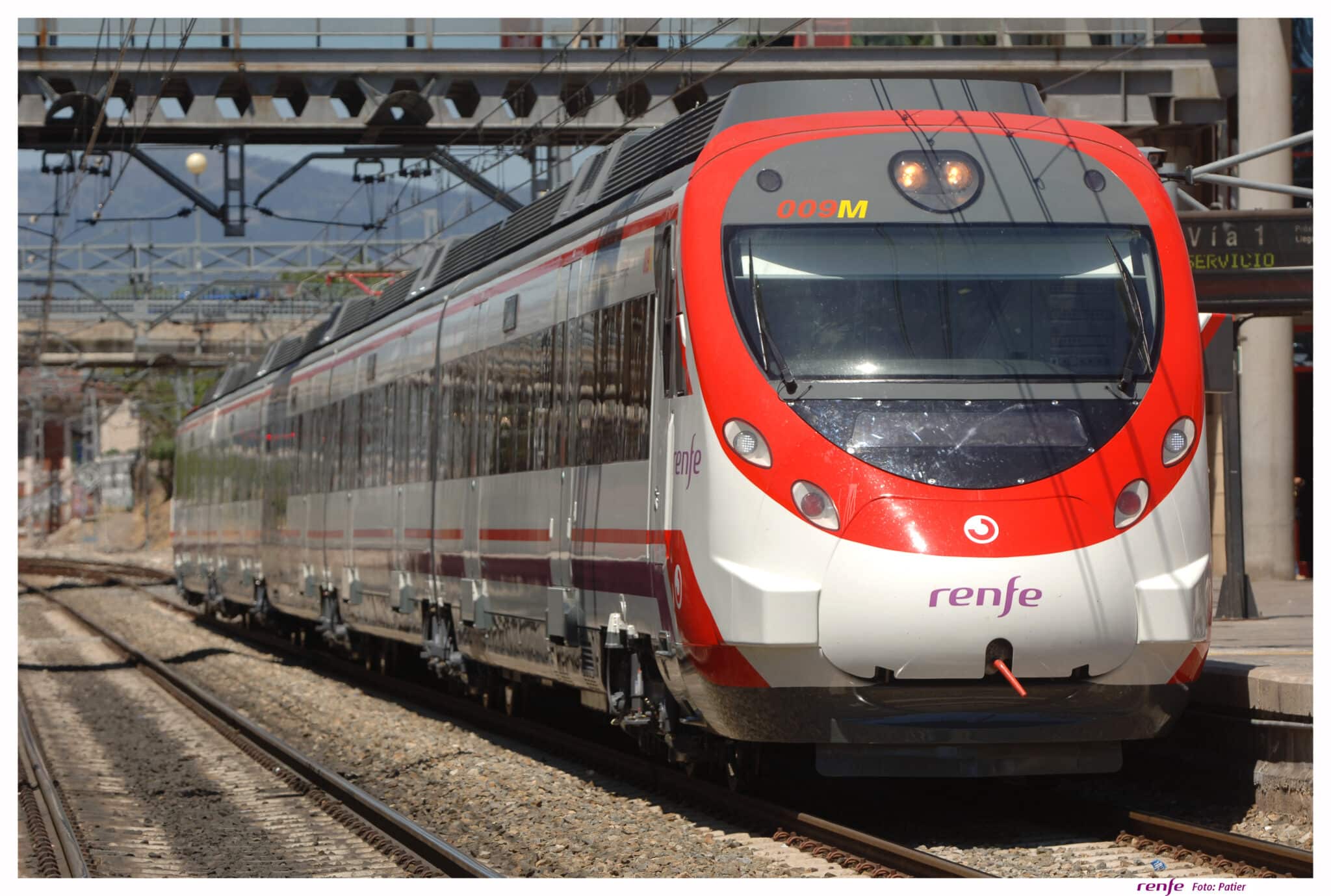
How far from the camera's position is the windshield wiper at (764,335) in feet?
27.7

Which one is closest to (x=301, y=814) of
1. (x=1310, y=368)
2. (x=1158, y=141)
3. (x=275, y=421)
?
(x=275, y=421)

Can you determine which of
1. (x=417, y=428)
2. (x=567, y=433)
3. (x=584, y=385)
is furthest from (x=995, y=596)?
(x=417, y=428)

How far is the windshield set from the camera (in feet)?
27.9

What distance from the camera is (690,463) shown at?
873 cm

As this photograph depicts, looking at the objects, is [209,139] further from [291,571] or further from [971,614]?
[971,614]

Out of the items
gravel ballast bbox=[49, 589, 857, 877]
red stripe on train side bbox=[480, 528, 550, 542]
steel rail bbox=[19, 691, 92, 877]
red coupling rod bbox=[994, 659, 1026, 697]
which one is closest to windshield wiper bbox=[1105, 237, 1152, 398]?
red coupling rod bbox=[994, 659, 1026, 697]

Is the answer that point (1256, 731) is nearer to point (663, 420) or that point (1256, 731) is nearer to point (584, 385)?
point (663, 420)

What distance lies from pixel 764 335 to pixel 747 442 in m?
0.53

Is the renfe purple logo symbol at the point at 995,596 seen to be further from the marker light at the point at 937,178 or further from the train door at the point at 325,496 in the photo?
the train door at the point at 325,496

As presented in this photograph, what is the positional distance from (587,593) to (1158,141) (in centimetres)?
1722

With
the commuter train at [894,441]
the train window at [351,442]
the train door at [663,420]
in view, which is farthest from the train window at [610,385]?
the train window at [351,442]

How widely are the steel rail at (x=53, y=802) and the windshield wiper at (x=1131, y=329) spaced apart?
5269mm

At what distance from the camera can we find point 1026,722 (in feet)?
27.4

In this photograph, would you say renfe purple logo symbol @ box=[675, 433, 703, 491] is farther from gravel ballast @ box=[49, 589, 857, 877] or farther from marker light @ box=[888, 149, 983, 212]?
gravel ballast @ box=[49, 589, 857, 877]
